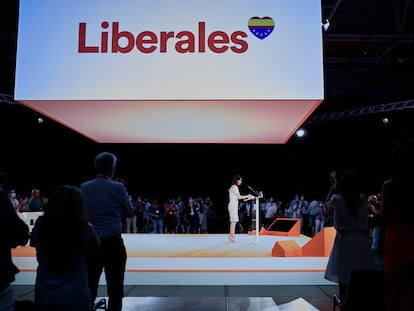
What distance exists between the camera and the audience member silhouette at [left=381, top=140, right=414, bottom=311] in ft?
6.56

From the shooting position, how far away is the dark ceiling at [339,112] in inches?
324

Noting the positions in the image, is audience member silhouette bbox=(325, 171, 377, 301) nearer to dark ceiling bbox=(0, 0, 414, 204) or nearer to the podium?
dark ceiling bbox=(0, 0, 414, 204)

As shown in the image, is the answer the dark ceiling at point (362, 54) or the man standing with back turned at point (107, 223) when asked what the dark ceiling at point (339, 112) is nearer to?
the dark ceiling at point (362, 54)

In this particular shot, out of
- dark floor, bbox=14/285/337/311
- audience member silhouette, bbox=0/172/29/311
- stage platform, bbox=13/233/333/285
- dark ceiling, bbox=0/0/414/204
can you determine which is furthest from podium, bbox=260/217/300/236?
audience member silhouette, bbox=0/172/29/311

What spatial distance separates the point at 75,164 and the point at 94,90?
1236 cm

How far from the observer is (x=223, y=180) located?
57.7 ft

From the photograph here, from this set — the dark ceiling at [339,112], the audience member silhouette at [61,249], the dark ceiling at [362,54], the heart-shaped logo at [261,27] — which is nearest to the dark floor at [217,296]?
the audience member silhouette at [61,249]

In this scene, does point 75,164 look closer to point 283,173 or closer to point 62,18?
point 283,173

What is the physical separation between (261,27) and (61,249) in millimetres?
3454

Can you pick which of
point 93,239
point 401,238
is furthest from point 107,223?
point 401,238

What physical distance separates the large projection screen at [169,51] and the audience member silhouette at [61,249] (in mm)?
2579

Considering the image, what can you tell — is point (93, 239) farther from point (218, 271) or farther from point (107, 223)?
point (218, 271)

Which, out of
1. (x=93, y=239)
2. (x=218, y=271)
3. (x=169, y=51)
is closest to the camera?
(x=93, y=239)

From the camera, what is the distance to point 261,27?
4.70 m
